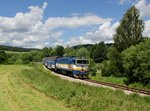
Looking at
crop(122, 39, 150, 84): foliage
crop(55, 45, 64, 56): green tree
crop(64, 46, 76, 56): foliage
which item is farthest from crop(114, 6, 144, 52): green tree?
crop(55, 45, 64, 56): green tree

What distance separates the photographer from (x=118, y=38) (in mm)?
70875

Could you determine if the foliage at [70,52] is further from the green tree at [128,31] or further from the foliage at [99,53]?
the green tree at [128,31]

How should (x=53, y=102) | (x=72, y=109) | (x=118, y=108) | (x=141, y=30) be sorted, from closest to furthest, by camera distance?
(x=118, y=108) < (x=72, y=109) < (x=53, y=102) < (x=141, y=30)

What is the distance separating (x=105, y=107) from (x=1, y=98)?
7.76 metres

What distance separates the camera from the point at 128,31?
7056 centimetres

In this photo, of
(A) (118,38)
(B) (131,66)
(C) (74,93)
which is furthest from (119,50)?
(C) (74,93)

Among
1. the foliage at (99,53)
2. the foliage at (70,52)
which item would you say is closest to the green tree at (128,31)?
the foliage at (70,52)

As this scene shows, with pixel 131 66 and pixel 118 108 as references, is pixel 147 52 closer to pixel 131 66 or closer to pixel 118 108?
pixel 131 66

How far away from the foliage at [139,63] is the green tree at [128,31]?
936 inches

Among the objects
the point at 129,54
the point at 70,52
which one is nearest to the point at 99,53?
the point at 70,52

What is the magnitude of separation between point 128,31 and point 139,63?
90.9ft

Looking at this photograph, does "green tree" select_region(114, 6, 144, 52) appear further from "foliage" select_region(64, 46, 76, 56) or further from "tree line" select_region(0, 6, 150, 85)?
"foliage" select_region(64, 46, 76, 56)

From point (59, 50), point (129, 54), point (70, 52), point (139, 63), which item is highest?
point (59, 50)

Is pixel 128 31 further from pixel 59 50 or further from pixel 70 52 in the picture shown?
pixel 59 50
